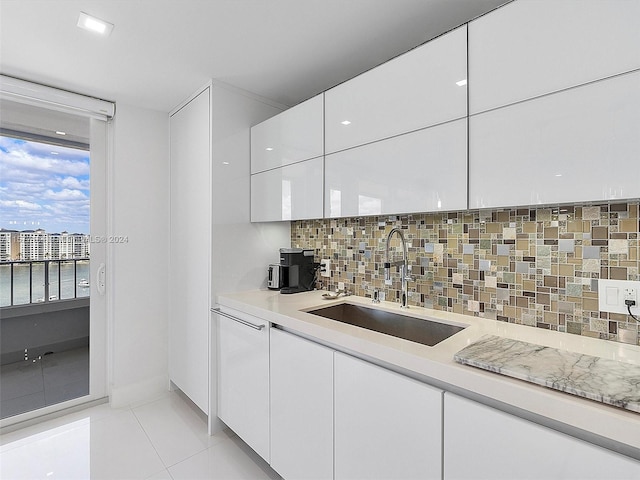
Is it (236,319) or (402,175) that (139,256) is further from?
(402,175)

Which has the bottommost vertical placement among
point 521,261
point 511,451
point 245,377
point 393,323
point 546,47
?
point 245,377

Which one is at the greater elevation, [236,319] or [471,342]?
[471,342]

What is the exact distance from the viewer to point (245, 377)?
1956mm

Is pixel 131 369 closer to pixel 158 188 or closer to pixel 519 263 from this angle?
pixel 158 188

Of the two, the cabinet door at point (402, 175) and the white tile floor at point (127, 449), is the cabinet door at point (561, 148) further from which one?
the white tile floor at point (127, 449)

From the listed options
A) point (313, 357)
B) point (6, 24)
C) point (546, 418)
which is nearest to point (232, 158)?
point (6, 24)

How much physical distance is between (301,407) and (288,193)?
1.27 meters

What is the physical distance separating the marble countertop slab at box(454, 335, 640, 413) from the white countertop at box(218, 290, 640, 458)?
0.02 meters

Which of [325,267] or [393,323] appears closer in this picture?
[393,323]

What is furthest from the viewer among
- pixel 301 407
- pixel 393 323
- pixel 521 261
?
pixel 393 323

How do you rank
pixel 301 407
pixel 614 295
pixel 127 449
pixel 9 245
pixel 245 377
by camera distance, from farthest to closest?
pixel 9 245
pixel 127 449
pixel 245 377
pixel 301 407
pixel 614 295

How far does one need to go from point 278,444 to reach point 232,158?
6.00 ft

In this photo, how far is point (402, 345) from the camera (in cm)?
121

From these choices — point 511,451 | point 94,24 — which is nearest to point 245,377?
point 511,451
